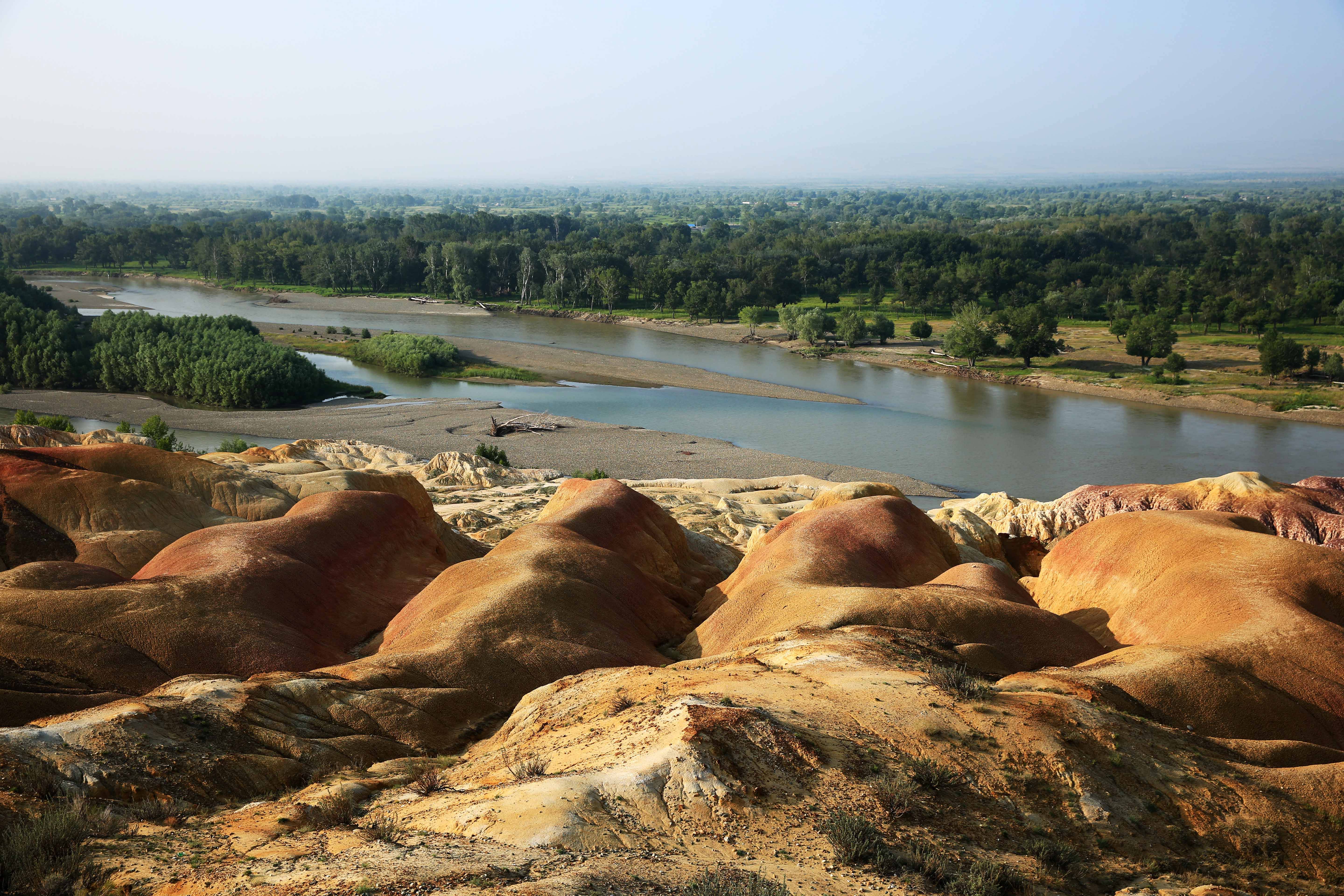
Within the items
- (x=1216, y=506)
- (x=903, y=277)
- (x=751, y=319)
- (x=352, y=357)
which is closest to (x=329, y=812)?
(x=1216, y=506)

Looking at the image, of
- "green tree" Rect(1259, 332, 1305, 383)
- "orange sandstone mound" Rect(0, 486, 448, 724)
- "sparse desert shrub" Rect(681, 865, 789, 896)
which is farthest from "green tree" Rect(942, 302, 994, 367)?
"sparse desert shrub" Rect(681, 865, 789, 896)

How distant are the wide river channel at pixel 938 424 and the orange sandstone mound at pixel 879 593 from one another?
2729 centimetres

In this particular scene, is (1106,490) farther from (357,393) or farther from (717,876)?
(357,393)

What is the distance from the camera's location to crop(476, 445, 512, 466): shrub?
49.4 meters

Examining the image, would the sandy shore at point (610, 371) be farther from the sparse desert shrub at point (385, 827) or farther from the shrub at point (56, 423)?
the sparse desert shrub at point (385, 827)

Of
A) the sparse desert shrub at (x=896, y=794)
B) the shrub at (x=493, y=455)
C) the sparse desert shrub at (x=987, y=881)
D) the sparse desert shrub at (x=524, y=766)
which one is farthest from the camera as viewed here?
the shrub at (x=493, y=455)

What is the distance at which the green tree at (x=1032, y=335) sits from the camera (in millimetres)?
84750

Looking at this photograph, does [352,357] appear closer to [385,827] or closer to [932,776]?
[385,827]

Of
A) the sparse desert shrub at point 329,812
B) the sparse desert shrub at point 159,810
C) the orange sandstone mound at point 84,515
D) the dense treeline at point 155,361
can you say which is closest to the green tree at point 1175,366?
the dense treeline at point 155,361

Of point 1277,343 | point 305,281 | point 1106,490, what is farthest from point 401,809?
point 305,281

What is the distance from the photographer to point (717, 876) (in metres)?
7.82

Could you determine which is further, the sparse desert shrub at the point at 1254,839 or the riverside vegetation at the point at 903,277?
the riverside vegetation at the point at 903,277

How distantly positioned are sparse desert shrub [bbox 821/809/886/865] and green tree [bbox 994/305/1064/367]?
272ft

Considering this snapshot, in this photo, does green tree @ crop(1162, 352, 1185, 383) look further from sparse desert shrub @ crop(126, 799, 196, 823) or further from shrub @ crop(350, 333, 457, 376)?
sparse desert shrub @ crop(126, 799, 196, 823)
